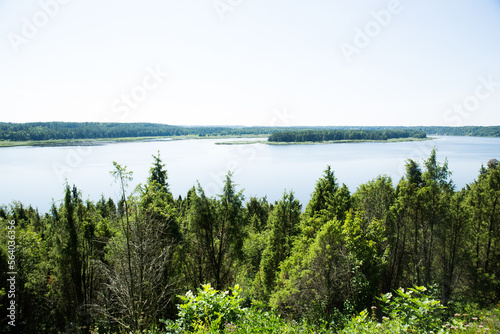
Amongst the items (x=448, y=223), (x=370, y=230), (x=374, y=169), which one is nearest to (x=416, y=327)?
(x=370, y=230)

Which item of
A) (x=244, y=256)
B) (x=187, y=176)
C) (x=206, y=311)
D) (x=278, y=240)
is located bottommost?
(x=187, y=176)

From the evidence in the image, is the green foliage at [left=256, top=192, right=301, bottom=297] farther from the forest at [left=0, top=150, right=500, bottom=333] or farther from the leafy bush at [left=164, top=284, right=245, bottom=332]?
the leafy bush at [left=164, top=284, right=245, bottom=332]

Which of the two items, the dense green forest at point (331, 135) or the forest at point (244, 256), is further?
the dense green forest at point (331, 135)

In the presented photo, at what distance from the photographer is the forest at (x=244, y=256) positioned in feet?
33.2

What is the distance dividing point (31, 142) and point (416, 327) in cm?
15370

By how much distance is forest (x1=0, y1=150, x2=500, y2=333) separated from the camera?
33.2 feet

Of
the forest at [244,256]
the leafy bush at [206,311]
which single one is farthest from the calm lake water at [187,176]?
the leafy bush at [206,311]

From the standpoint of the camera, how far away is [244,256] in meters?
16.1

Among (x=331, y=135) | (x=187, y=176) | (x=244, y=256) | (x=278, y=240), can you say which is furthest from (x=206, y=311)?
(x=331, y=135)

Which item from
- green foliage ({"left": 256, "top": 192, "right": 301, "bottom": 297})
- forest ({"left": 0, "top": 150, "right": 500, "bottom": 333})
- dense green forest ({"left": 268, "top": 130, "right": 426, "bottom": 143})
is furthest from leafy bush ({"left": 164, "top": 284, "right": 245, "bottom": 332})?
dense green forest ({"left": 268, "top": 130, "right": 426, "bottom": 143})

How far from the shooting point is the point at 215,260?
49.0ft

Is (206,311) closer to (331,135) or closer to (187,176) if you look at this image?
(187,176)

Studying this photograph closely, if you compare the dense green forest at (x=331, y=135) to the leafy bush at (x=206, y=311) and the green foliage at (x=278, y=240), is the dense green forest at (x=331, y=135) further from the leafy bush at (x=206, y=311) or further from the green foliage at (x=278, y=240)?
the leafy bush at (x=206, y=311)

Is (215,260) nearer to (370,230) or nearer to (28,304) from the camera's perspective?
(370,230)
